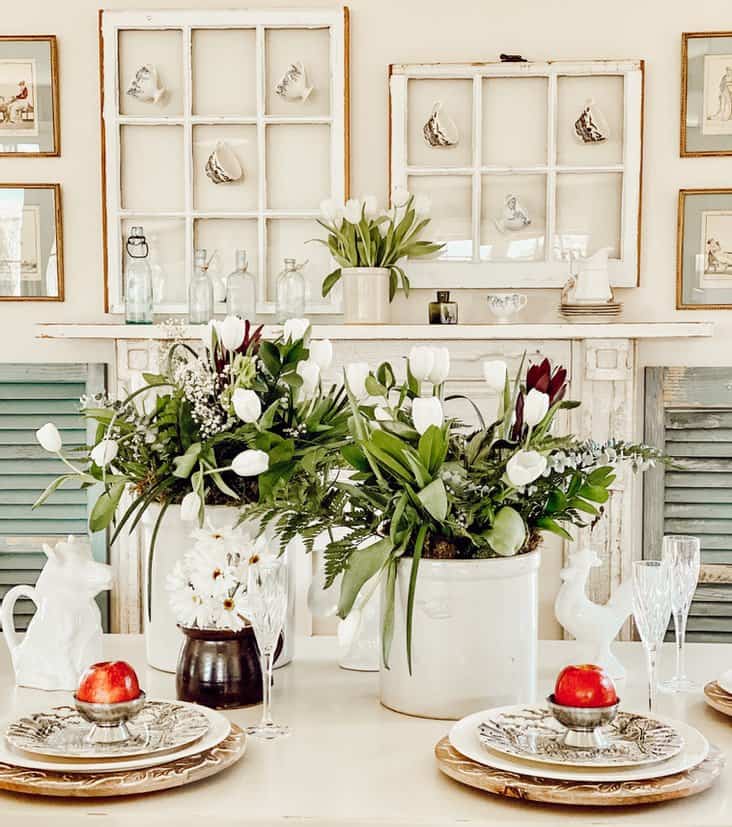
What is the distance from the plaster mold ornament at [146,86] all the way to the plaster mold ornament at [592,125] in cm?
119

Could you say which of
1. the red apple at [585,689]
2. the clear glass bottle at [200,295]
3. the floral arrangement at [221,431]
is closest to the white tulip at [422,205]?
the clear glass bottle at [200,295]

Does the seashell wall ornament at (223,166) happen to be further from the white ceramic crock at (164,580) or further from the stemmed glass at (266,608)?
the stemmed glass at (266,608)

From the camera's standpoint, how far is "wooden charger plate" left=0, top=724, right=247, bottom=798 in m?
1.18

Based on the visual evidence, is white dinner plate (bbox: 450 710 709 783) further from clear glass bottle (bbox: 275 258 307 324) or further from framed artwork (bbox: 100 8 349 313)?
framed artwork (bbox: 100 8 349 313)

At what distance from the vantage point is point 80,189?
344 cm

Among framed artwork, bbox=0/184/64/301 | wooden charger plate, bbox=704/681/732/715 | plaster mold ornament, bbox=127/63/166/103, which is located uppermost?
plaster mold ornament, bbox=127/63/166/103

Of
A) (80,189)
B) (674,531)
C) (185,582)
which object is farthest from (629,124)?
(185,582)

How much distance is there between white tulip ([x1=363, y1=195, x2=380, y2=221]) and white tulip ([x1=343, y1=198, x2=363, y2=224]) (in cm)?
1

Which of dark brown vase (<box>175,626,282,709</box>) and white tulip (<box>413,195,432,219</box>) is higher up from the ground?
white tulip (<box>413,195,432,219</box>)

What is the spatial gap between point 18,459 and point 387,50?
5.25ft

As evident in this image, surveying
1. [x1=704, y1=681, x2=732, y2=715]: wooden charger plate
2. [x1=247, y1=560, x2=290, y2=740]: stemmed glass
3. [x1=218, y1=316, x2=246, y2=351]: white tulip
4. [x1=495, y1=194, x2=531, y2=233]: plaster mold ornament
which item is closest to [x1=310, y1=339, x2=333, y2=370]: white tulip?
[x1=218, y1=316, x2=246, y2=351]: white tulip

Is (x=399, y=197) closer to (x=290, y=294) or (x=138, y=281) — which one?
(x=290, y=294)

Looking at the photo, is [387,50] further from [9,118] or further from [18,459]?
[18,459]

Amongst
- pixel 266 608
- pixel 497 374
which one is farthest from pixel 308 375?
pixel 266 608
